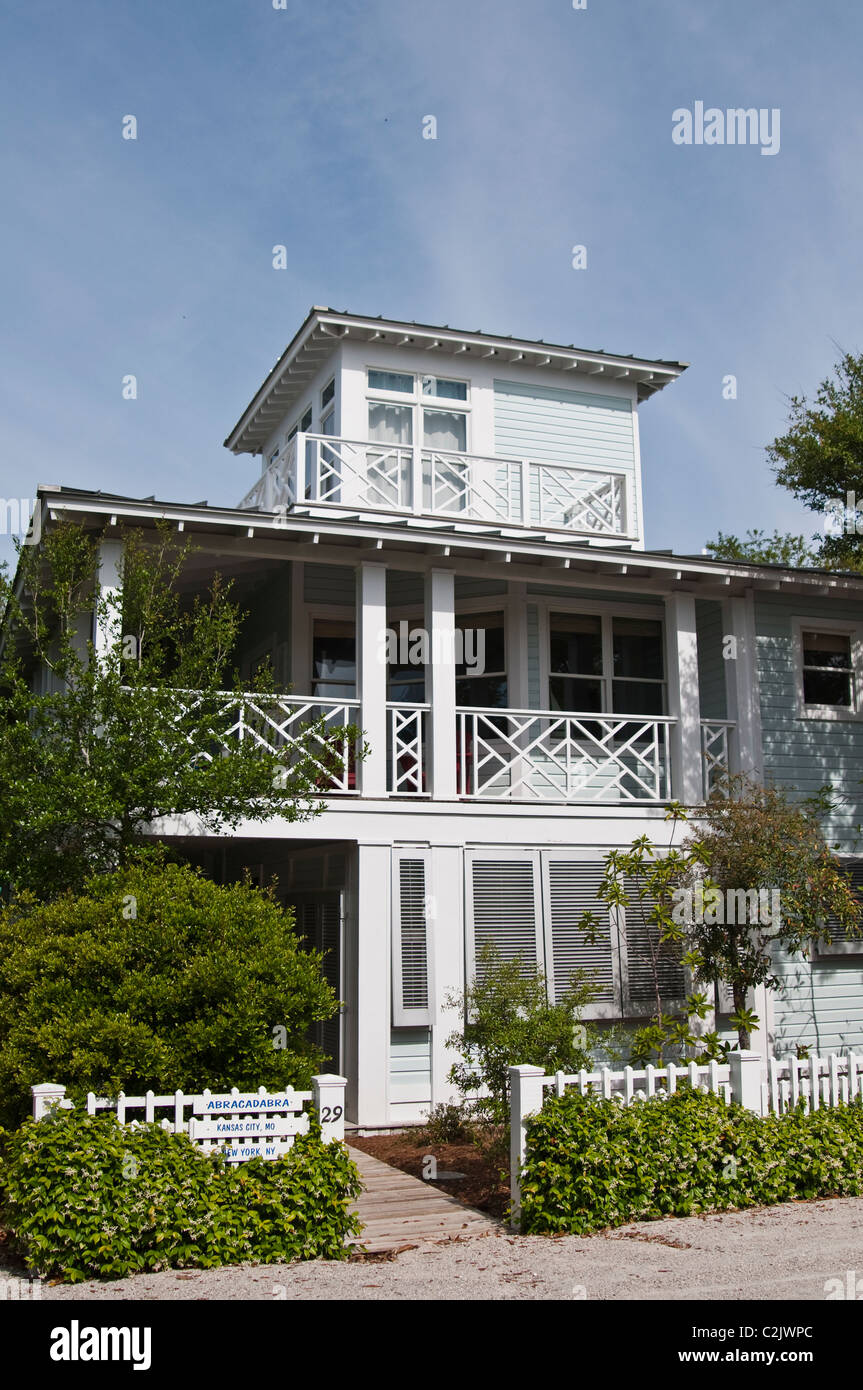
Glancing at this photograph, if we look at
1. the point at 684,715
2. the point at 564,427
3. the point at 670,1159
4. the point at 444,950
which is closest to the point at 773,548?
the point at 564,427

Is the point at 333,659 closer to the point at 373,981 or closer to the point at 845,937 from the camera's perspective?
the point at 373,981

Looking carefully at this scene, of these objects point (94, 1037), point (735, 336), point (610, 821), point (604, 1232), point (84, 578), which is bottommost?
point (604, 1232)

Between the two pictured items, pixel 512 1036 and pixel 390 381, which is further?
pixel 390 381

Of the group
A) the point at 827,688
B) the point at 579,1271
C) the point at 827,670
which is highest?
the point at 827,670

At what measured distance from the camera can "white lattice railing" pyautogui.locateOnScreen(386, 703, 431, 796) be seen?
514 inches

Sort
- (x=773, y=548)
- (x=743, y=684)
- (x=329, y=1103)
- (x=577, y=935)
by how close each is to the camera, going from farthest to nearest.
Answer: (x=773, y=548) < (x=743, y=684) < (x=577, y=935) < (x=329, y=1103)

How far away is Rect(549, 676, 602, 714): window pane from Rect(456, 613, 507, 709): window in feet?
2.31

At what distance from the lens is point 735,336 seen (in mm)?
17516

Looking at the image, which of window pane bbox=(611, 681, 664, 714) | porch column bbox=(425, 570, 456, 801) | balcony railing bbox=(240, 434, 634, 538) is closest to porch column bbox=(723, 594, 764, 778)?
window pane bbox=(611, 681, 664, 714)

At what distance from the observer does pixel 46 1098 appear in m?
7.01

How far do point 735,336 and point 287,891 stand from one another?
10.6 m

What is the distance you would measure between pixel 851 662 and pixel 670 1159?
378 inches
